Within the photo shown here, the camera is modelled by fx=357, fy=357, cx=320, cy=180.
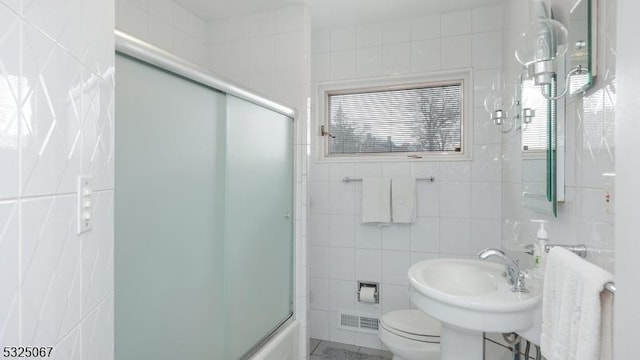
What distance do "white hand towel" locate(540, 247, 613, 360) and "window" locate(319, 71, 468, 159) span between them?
1.60 metres

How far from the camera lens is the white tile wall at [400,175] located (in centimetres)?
227

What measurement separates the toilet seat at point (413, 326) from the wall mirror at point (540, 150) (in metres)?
0.79

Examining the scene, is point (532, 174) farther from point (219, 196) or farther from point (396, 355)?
point (219, 196)

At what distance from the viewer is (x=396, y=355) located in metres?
1.89

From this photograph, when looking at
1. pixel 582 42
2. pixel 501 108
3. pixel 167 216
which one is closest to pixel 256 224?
pixel 167 216

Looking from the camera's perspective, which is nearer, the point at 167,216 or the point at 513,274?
the point at 167,216

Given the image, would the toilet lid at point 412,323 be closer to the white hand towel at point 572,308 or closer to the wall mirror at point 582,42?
the white hand towel at point 572,308

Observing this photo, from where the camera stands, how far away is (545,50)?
1.01m

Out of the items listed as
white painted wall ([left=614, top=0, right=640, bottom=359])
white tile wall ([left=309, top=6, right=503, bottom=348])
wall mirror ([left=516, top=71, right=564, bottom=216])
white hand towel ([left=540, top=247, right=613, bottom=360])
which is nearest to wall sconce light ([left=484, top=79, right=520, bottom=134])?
white tile wall ([left=309, top=6, right=503, bottom=348])

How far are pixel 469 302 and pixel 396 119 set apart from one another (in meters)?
1.59

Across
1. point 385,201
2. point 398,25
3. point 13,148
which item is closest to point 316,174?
point 385,201

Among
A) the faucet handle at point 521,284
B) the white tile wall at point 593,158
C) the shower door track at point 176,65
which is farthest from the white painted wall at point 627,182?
the shower door track at point 176,65

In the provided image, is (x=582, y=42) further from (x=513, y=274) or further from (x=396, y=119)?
(x=396, y=119)

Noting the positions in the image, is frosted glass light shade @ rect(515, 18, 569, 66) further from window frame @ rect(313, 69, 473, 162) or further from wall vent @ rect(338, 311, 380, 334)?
wall vent @ rect(338, 311, 380, 334)
